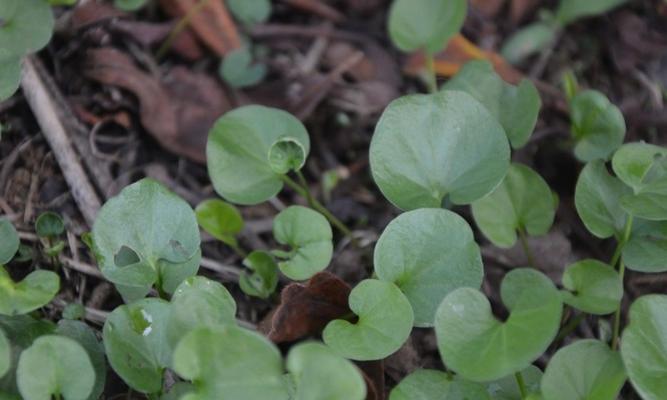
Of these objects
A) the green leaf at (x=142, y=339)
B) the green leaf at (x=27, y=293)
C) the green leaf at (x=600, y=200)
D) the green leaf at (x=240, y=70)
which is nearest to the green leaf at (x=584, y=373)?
the green leaf at (x=600, y=200)

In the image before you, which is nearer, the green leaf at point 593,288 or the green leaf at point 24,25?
the green leaf at point 593,288

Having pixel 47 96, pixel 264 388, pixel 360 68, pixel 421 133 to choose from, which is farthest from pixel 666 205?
pixel 47 96

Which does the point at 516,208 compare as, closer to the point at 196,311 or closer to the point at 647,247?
the point at 647,247

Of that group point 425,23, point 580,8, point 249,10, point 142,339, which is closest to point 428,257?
point 142,339

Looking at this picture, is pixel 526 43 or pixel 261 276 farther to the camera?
pixel 526 43

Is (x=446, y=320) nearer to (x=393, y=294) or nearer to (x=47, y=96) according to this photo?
(x=393, y=294)

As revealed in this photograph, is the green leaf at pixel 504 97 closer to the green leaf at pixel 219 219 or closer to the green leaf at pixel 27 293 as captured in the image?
the green leaf at pixel 219 219
